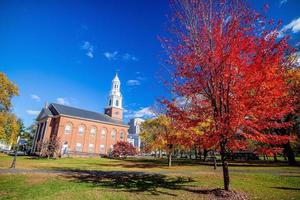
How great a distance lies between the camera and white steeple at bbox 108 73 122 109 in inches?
2500

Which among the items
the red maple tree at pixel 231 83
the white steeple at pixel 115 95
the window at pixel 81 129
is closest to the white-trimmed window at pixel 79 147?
the window at pixel 81 129

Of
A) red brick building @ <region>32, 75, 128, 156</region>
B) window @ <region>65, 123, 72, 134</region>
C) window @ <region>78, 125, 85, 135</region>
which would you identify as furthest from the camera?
window @ <region>78, 125, 85, 135</region>

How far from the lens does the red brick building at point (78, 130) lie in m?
47.7

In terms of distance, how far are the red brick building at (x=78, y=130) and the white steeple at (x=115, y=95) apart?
4.87 meters

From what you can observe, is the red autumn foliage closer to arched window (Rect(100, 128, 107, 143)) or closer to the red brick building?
the red brick building

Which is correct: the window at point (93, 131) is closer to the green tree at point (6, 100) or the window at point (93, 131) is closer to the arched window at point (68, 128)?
the arched window at point (68, 128)

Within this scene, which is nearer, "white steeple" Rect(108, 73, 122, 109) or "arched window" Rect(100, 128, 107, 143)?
"arched window" Rect(100, 128, 107, 143)

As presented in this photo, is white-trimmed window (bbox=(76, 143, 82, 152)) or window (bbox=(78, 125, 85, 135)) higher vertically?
window (bbox=(78, 125, 85, 135))

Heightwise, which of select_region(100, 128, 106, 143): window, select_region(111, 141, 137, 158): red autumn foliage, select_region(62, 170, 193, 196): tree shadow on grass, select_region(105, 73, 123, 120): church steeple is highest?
select_region(105, 73, 123, 120): church steeple

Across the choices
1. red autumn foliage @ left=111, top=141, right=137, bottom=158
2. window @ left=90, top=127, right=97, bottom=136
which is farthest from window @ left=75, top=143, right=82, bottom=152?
red autumn foliage @ left=111, top=141, right=137, bottom=158

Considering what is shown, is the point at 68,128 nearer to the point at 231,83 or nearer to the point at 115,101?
the point at 115,101

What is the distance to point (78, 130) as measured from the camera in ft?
165

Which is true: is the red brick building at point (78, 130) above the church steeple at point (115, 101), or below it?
below

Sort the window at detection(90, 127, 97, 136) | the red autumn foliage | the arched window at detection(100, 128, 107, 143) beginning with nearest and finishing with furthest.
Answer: the red autumn foliage → the window at detection(90, 127, 97, 136) → the arched window at detection(100, 128, 107, 143)
